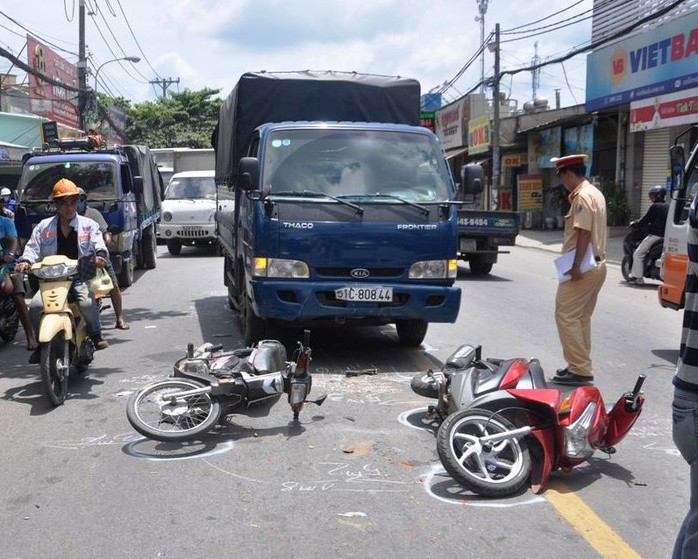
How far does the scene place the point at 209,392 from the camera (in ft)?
16.1

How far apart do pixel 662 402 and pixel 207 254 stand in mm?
15322

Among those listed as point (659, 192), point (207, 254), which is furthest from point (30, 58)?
point (659, 192)

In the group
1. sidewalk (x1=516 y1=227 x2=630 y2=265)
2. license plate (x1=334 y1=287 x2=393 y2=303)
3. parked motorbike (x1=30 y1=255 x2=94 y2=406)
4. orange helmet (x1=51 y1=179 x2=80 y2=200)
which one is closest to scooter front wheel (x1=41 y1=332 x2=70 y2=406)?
parked motorbike (x1=30 y1=255 x2=94 y2=406)

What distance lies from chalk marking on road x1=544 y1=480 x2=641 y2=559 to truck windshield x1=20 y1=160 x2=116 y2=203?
9.81m

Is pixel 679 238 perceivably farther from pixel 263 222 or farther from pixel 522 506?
pixel 522 506

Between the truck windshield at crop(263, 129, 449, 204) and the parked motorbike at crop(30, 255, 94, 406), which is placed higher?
the truck windshield at crop(263, 129, 449, 204)

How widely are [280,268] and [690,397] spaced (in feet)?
15.3

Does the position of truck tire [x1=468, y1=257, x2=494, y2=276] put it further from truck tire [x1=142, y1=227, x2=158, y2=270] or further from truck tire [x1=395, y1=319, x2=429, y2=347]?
truck tire [x1=395, y1=319, x2=429, y2=347]

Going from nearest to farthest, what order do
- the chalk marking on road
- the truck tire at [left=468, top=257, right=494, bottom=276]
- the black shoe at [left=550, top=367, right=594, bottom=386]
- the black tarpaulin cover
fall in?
1. the chalk marking on road
2. the black shoe at [left=550, top=367, right=594, bottom=386]
3. the black tarpaulin cover
4. the truck tire at [left=468, top=257, right=494, bottom=276]

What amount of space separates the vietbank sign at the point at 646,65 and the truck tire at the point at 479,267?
732cm

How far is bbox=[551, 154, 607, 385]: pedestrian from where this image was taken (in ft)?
19.0

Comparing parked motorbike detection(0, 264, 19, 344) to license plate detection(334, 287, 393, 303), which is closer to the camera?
license plate detection(334, 287, 393, 303)

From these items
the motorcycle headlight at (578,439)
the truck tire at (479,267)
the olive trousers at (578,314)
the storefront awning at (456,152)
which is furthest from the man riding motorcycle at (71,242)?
the storefront awning at (456,152)

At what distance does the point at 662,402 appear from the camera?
5977 mm
